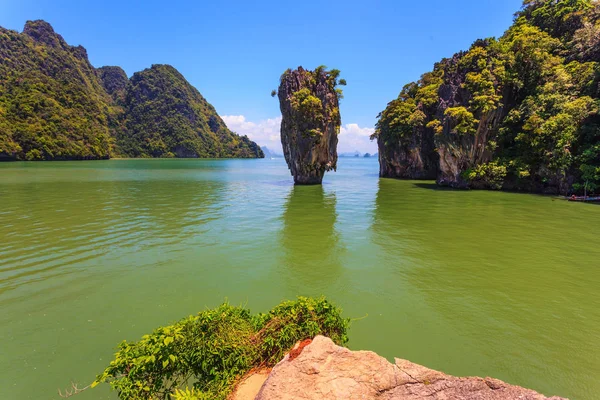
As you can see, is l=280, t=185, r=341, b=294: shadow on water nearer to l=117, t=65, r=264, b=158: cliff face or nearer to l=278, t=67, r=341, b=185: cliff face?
l=278, t=67, r=341, b=185: cliff face

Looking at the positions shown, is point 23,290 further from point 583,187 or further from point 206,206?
point 583,187

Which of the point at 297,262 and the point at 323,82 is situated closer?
the point at 297,262

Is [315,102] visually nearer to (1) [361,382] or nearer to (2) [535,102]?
(2) [535,102]

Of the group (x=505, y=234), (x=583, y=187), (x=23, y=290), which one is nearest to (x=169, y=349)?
(x=23, y=290)

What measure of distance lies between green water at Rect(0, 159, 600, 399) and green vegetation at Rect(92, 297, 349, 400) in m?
1.61

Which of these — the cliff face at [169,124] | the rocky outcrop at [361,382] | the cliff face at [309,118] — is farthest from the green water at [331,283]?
the cliff face at [169,124]

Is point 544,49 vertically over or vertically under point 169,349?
over

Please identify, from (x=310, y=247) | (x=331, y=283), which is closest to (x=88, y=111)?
(x=310, y=247)

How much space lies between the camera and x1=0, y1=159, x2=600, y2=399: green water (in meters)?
5.40

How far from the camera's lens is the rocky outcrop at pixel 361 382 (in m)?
2.77

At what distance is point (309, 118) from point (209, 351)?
33.3m

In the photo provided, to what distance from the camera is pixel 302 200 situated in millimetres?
25938

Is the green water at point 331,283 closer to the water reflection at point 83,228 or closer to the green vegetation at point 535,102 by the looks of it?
the water reflection at point 83,228

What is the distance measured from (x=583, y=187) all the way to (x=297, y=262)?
29472 mm
